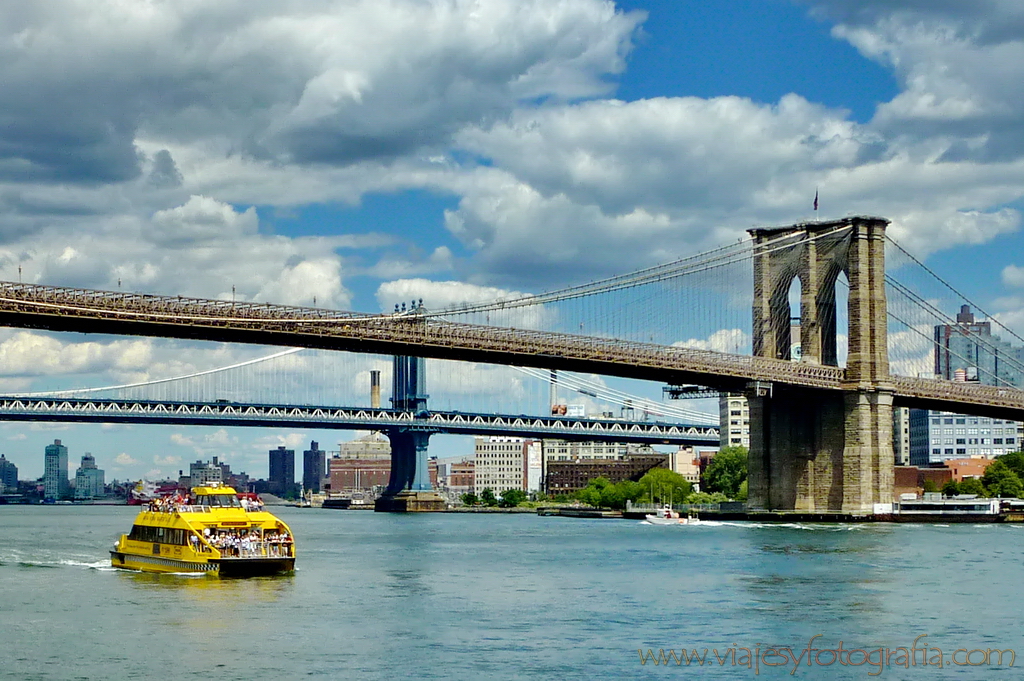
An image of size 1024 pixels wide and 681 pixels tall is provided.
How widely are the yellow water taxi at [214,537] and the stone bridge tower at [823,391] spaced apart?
32523 mm

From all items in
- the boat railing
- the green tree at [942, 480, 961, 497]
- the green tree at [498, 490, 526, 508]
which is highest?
the green tree at [942, 480, 961, 497]

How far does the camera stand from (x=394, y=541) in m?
59.8

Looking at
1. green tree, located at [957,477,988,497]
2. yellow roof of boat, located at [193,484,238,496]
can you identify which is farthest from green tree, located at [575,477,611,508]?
yellow roof of boat, located at [193,484,238,496]

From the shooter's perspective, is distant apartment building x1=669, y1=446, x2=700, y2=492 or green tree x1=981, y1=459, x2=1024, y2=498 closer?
green tree x1=981, y1=459, x2=1024, y2=498

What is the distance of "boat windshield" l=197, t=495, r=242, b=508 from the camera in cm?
3941

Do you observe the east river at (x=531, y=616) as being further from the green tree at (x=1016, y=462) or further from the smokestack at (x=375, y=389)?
the smokestack at (x=375, y=389)

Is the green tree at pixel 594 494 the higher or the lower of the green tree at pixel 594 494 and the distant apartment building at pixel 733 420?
the lower

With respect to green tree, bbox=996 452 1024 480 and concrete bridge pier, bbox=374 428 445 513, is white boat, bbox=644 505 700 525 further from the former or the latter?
concrete bridge pier, bbox=374 428 445 513

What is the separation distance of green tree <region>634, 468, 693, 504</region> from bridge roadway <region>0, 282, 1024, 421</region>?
34.9 m

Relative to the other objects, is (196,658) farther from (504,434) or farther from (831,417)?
Result: (504,434)

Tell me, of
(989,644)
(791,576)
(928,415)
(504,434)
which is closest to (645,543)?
(791,576)

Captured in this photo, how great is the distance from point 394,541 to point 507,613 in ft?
96.9

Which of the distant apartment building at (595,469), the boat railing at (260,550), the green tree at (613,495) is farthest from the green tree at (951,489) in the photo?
the boat railing at (260,550)

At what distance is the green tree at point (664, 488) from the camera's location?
109375 millimetres
